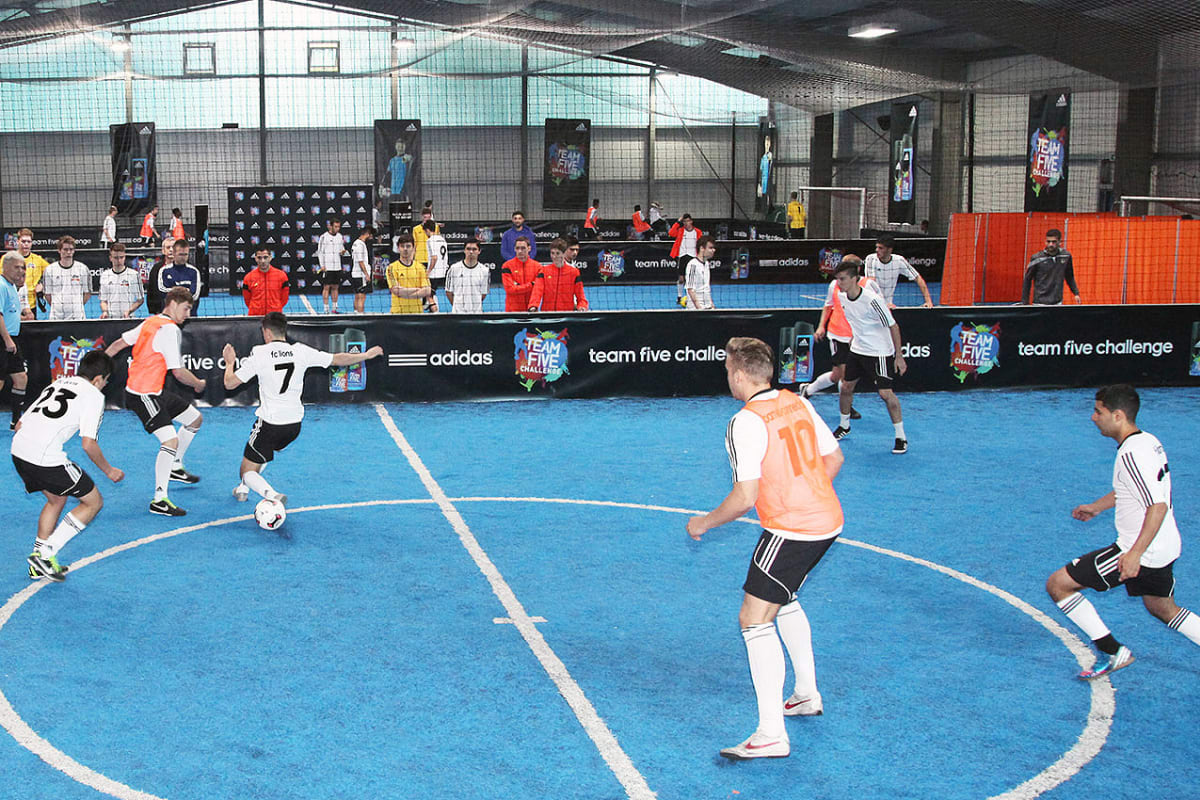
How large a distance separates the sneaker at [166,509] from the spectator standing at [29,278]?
22.9ft

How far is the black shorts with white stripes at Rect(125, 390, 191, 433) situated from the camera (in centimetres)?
1115

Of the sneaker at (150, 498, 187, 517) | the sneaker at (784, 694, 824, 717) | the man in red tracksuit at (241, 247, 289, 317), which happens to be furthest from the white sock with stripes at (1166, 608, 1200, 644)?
A: the man in red tracksuit at (241, 247, 289, 317)

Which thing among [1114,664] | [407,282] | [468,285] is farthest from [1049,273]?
[1114,664]

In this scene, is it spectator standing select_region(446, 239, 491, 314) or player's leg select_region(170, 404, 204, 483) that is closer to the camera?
player's leg select_region(170, 404, 204, 483)

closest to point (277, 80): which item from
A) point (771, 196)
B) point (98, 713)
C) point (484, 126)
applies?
point (484, 126)

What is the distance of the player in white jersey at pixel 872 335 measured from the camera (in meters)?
13.1

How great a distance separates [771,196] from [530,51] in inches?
434

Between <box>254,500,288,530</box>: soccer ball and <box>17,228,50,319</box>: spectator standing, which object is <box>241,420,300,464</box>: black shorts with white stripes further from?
<box>17,228,50,319</box>: spectator standing

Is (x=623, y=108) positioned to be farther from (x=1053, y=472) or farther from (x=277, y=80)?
(x=1053, y=472)

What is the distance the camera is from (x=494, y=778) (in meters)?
5.93

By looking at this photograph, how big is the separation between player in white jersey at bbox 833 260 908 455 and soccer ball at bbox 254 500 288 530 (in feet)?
21.8

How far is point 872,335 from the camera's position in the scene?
13.5 metres

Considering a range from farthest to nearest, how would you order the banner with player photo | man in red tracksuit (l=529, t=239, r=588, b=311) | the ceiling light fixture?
the ceiling light fixture, the banner with player photo, man in red tracksuit (l=529, t=239, r=588, b=311)

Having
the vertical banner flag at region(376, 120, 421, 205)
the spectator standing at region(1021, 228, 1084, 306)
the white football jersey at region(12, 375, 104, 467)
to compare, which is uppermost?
the vertical banner flag at region(376, 120, 421, 205)
